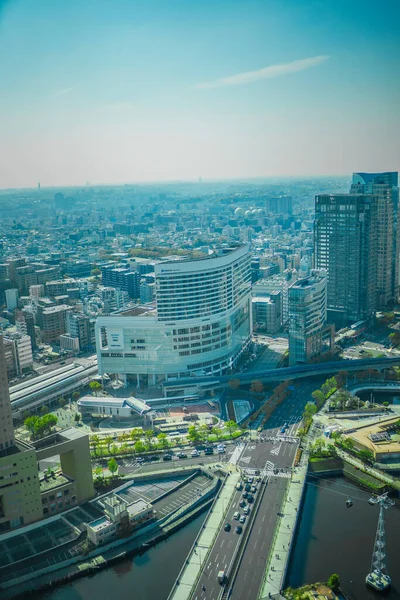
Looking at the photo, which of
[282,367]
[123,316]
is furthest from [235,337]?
[123,316]

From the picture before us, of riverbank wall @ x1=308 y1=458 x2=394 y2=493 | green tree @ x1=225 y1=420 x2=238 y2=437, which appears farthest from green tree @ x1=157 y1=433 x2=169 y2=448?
riverbank wall @ x1=308 y1=458 x2=394 y2=493

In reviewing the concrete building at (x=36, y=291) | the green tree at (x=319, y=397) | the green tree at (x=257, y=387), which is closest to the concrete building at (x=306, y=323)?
the green tree at (x=257, y=387)

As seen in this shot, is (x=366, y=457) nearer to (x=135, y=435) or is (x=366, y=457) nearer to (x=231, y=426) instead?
(x=231, y=426)

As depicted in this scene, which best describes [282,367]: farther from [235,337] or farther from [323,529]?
[323,529]

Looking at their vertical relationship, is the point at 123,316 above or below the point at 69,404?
above

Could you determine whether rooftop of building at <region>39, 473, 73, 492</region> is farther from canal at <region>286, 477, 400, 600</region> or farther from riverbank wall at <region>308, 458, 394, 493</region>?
riverbank wall at <region>308, 458, 394, 493</region>

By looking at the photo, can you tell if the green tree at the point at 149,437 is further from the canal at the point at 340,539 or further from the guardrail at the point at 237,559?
the canal at the point at 340,539
